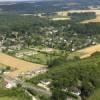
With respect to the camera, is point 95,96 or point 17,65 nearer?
point 95,96

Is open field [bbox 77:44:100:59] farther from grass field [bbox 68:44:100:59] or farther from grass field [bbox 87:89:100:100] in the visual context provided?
grass field [bbox 87:89:100:100]

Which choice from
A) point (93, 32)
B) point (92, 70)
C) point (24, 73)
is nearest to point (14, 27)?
point (93, 32)

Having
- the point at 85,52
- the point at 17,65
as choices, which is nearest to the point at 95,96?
the point at 17,65

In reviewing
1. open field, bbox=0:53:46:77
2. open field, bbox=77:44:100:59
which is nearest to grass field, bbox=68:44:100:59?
open field, bbox=77:44:100:59

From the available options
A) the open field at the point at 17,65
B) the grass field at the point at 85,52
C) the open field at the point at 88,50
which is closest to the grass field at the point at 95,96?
the open field at the point at 17,65

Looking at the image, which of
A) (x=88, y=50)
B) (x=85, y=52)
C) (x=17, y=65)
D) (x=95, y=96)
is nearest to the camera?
(x=95, y=96)

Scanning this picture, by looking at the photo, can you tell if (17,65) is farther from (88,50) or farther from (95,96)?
(95,96)

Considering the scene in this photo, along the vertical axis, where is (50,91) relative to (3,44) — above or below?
above

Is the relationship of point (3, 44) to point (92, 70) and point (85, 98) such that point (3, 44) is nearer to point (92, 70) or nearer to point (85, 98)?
point (92, 70)
